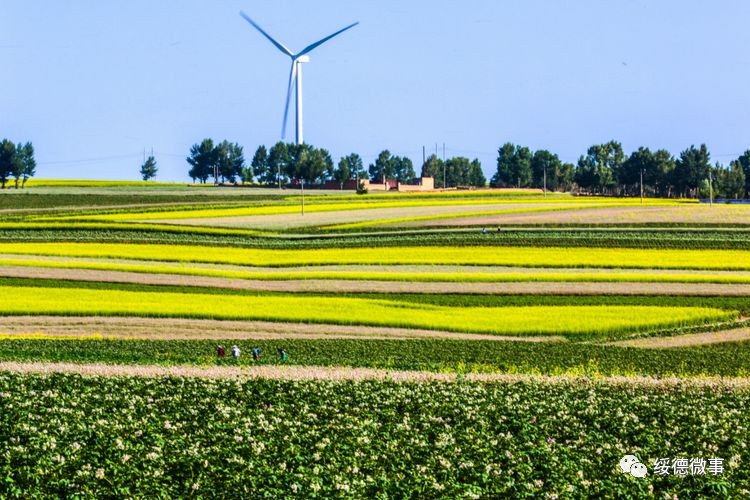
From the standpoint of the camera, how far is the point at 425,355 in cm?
4588

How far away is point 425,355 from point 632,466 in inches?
911

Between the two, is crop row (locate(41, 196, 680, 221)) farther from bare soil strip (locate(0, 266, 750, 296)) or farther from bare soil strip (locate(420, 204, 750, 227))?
bare soil strip (locate(0, 266, 750, 296))

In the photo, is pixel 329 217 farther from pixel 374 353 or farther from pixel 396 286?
pixel 374 353

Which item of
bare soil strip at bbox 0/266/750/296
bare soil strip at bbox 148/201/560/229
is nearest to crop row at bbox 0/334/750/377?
bare soil strip at bbox 0/266/750/296

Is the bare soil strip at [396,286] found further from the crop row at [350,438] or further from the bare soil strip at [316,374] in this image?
the crop row at [350,438]

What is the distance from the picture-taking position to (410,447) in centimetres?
2417

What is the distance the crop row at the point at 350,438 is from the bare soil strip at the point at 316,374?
1670mm

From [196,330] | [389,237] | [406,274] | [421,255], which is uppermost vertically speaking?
[389,237]

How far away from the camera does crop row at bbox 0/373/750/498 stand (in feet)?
69.7

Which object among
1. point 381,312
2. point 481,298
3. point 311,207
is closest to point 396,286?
point 481,298

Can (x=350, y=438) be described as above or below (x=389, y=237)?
below

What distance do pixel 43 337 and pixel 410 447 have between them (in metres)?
31.2

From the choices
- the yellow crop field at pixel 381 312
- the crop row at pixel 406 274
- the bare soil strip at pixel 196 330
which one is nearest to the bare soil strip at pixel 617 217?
the crop row at pixel 406 274

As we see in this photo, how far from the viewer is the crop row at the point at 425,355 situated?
41.4 m
